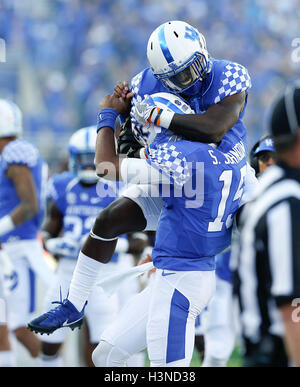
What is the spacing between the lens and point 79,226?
16.6 ft

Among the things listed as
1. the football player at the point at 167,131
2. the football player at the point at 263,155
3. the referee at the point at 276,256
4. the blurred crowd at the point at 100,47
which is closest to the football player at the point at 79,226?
the football player at the point at 263,155

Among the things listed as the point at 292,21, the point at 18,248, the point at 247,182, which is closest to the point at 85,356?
the point at 18,248

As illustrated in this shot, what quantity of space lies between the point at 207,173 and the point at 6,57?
27.0 ft

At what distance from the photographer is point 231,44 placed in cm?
1168

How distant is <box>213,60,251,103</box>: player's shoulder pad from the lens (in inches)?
125

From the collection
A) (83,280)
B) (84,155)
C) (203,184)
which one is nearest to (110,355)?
(83,280)

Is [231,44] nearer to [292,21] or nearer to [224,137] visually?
[292,21]

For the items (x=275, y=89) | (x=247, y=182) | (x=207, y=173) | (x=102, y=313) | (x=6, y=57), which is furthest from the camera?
(x=275, y=89)

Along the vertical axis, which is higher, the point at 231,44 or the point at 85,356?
the point at 231,44

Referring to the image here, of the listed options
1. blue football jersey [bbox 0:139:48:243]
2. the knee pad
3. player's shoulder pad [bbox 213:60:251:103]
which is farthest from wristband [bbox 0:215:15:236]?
player's shoulder pad [bbox 213:60:251:103]

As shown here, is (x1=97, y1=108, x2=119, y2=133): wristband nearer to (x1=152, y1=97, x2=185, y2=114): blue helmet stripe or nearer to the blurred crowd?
(x1=152, y1=97, x2=185, y2=114): blue helmet stripe

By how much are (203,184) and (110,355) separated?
99cm

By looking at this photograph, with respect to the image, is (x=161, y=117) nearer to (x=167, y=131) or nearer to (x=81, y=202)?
(x=167, y=131)

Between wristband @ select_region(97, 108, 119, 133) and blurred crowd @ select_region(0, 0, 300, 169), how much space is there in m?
7.04
